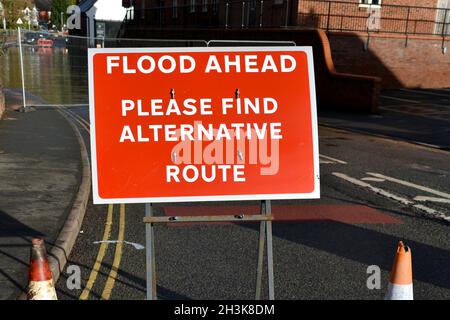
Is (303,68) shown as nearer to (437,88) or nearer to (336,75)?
(336,75)

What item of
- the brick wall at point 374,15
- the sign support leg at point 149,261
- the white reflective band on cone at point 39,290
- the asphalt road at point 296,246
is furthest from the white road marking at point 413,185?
the brick wall at point 374,15

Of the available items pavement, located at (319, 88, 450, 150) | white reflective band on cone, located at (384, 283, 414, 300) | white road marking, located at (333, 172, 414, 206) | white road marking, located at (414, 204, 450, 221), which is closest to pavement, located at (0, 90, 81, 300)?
white reflective band on cone, located at (384, 283, 414, 300)

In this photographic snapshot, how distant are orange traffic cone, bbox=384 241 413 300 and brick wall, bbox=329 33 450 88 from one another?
20124 mm

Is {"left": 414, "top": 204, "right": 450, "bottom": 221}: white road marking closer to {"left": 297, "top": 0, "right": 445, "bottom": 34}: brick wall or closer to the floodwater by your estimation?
the floodwater

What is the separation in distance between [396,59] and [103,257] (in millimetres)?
22450

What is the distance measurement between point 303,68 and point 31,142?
343 inches

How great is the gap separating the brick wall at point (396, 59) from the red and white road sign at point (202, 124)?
19701 mm

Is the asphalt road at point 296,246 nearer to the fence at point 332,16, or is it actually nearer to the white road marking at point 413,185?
the white road marking at point 413,185

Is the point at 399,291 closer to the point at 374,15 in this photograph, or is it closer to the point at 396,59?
the point at 396,59

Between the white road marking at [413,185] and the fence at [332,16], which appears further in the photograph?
the fence at [332,16]

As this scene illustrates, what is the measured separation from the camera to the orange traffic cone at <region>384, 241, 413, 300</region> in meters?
3.89

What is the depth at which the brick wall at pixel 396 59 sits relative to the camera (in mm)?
23234

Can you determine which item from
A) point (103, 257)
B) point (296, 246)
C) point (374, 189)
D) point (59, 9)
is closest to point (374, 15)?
point (374, 189)
